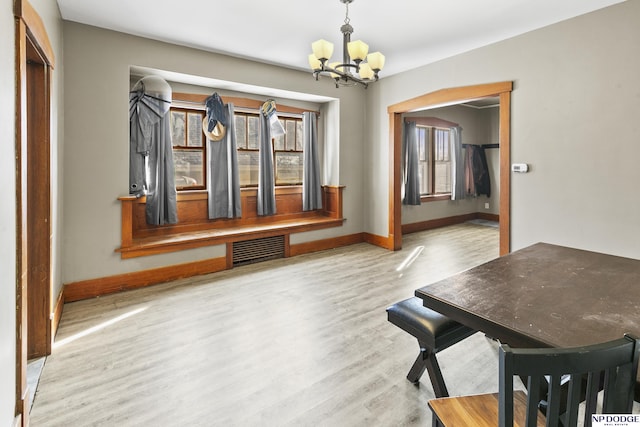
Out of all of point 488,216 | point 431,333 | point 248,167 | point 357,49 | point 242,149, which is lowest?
point 431,333

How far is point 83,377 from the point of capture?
7.02 feet

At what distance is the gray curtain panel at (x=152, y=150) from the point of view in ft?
12.6

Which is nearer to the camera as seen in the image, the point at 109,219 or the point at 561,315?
Answer: the point at 561,315

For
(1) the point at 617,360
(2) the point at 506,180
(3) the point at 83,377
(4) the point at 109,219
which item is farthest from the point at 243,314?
(2) the point at 506,180

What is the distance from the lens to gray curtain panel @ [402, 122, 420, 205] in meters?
6.84

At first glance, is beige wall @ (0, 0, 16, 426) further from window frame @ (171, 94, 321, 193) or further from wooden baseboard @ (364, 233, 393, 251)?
wooden baseboard @ (364, 233, 393, 251)

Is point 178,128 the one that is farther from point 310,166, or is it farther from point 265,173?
point 310,166

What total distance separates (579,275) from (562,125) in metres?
2.28

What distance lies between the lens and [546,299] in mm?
1468

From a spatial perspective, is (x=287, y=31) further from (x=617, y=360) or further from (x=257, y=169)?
(x=617, y=360)

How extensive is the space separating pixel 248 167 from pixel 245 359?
3.28 m

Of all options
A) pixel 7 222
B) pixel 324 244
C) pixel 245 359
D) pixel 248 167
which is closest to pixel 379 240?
pixel 324 244

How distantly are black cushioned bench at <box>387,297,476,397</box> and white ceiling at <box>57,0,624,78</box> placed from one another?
2.59m

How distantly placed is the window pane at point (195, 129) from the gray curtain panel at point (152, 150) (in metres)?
0.43
